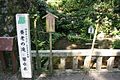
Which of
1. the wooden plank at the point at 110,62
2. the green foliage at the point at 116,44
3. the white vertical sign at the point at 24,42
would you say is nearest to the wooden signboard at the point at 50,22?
the white vertical sign at the point at 24,42

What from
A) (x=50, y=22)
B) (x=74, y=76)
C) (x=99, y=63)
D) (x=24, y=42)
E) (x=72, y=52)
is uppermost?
(x=50, y=22)

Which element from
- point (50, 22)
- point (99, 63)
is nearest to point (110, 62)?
point (99, 63)

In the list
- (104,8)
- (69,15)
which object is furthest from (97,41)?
(104,8)

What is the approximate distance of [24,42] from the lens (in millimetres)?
4441

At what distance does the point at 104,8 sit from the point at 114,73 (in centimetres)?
483

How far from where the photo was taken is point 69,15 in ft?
28.9

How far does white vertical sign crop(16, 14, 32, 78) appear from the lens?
4.30 m

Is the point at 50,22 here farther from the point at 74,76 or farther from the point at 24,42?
the point at 74,76

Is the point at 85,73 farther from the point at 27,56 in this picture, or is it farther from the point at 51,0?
the point at 51,0

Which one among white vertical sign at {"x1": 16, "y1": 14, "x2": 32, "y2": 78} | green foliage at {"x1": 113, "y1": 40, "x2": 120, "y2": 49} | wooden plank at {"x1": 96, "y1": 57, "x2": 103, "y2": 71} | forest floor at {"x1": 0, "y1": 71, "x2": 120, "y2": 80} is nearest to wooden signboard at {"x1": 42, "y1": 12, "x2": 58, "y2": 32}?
white vertical sign at {"x1": 16, "y1": 14, "x2": 32, "y2": 78}

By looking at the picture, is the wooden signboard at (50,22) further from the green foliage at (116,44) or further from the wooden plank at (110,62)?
the green foliage at (116,44)

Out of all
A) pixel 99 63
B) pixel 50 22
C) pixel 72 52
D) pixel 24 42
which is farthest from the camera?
pixel 99 63

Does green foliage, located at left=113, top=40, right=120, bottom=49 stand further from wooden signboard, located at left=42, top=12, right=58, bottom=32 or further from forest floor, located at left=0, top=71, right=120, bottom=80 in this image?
wooden signboard, located at left=42, top=12, right=58, bottom=32

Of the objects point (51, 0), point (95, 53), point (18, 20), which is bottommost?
point (95, 53)
